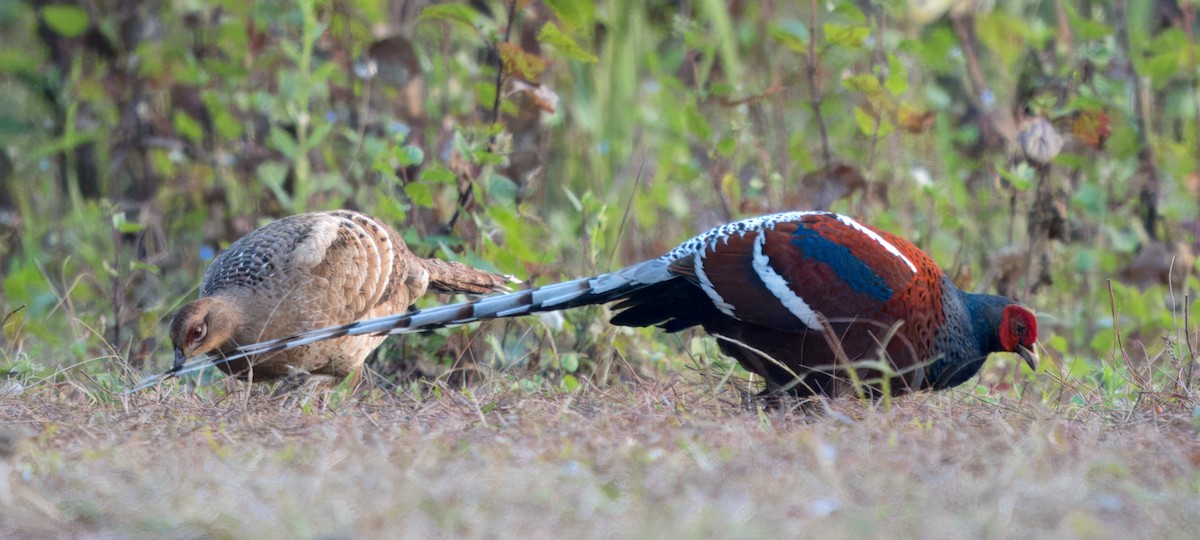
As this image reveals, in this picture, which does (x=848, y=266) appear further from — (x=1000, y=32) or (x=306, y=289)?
(x=1000, y=32)

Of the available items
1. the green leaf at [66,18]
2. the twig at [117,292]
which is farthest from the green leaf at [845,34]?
the green leaf at [66,18]

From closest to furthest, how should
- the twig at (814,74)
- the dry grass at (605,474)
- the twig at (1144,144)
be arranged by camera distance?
the dry grass at (605,474), the twig at (814,74), the twig at (1144,144)

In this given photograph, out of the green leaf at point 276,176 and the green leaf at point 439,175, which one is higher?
the green leaf at point 439,175

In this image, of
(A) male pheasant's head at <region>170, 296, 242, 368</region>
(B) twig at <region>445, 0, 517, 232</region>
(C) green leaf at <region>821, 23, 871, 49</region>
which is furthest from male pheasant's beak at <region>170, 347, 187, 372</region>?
(C) green leaf at <region>821, 23, 871, 49</region>

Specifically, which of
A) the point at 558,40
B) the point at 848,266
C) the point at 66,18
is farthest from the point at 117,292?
the point at 848,266

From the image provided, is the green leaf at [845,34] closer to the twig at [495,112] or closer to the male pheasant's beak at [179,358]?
the twig at [495,112]

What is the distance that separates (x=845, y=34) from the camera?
18.3ft

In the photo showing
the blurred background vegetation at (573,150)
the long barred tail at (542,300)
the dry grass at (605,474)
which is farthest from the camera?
the blurred background vegetation at (573,150)

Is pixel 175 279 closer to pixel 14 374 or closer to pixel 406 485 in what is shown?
pixel 14 374

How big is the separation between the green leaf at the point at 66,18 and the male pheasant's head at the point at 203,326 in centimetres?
298

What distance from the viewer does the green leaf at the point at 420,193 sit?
5.18 m

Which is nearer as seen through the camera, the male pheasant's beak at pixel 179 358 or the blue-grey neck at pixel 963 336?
the blue-grey neck at pixel 963 336

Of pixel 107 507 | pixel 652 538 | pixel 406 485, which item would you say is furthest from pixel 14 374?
pixel 652 538

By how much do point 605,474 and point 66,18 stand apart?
5.32 m
